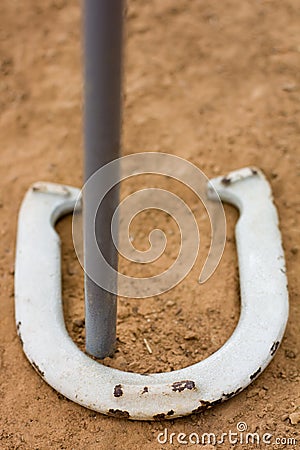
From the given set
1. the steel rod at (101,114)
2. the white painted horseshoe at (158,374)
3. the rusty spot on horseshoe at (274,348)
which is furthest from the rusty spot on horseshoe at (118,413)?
the rusty spot on horseshoe at (274,348)

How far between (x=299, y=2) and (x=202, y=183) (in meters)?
1.11

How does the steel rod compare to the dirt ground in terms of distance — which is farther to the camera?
the dirt ground

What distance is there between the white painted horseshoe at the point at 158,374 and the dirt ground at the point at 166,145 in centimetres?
6

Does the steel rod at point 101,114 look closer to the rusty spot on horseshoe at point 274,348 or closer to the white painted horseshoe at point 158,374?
the white painted horseshoe at point 158,374

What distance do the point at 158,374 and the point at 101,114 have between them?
26.9 inches

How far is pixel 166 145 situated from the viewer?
2.42 m

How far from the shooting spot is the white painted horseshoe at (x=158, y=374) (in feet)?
5.46

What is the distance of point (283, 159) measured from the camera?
2.36 m

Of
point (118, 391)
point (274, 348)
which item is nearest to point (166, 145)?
point (274, 348)

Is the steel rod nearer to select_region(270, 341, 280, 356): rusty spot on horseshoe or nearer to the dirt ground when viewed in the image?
the dirt ground

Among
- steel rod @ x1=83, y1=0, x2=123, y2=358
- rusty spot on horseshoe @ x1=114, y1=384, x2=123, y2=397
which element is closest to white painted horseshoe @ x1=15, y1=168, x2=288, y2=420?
rusty spot on horseshoe @ x1=114, y1=384, x2=123, y2=397

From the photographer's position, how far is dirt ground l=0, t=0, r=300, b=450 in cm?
171

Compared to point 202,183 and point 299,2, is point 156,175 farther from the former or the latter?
point 299,2

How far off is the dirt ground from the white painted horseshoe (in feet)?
0.18
